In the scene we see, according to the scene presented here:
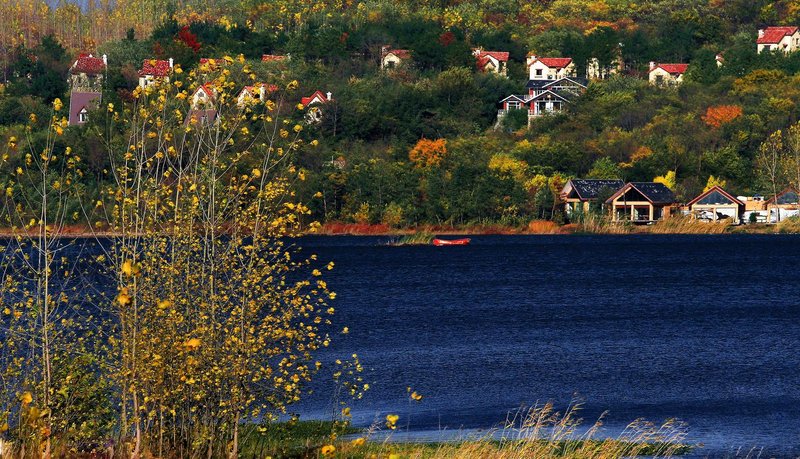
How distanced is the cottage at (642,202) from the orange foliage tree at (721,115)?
47.0 feet

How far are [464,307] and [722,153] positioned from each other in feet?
192

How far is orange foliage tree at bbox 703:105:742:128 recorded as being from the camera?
403 feet

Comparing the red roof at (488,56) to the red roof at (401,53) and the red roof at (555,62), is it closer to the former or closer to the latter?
the red roof at (555,62)

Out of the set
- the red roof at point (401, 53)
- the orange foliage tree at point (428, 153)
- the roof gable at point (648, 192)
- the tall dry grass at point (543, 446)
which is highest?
the red roof at point (401, 53)

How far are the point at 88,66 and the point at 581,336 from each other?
105m

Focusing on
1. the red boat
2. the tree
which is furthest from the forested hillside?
the red boat

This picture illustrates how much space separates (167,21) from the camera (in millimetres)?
169125

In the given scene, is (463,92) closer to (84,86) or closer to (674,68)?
→ (674,68)

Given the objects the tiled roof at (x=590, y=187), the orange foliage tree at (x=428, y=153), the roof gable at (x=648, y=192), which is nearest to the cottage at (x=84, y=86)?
the orange foliage tree at (x=428, y=153)

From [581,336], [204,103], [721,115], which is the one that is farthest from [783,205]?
[204,103]

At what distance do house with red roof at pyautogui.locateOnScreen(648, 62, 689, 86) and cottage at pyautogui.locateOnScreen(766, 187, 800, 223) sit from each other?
35.0m

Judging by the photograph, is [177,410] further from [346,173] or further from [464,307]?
[346,173]

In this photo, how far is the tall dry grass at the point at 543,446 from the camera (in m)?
20.5

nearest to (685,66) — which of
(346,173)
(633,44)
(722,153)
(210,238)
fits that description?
(633,44)
